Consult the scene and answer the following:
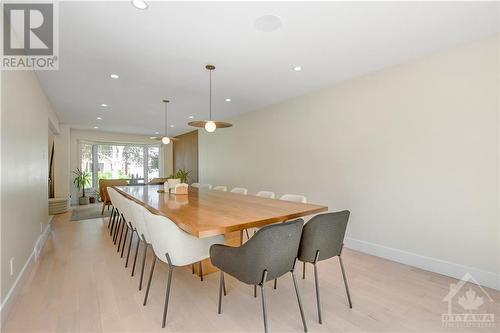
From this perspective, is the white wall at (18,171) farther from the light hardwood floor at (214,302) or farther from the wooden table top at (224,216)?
the wooden table top at (224,216)

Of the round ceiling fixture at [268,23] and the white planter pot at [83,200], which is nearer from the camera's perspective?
the round ceiling fixture at [268,23]

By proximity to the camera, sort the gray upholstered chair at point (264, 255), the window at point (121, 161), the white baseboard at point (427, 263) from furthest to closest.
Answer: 1. the window at point (121, 161)
2. the white baseboard at point (427, 263)
3. the gray upholstered chair at point (264, 255)

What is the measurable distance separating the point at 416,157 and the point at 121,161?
9131mm

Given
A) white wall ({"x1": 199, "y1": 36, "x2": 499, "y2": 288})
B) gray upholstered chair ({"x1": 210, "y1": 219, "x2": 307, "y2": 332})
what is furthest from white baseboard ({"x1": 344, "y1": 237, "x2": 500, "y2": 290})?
gray upholstered chair ({"x1": 210, "y1": 219, "x2": 307, "y2": 332})

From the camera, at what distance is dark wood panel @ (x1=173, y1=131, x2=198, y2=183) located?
7.61m

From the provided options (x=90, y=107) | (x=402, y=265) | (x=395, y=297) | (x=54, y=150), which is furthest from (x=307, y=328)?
(x=54, y=150)

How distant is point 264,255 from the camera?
1.46 meters

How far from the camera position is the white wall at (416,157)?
2.29 m

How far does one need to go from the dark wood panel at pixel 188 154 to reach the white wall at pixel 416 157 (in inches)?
169

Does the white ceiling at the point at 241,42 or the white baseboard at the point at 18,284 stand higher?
the white ceiling at the point at 241,42

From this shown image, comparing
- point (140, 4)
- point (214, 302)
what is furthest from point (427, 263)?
point (140, 4)

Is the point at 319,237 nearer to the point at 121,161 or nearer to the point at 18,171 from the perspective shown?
the point at 18,171

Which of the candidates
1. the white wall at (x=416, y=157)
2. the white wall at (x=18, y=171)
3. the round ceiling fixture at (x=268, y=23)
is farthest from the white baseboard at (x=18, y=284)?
the white wall at (x=416, y=157)

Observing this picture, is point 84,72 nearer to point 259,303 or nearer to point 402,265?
point 259,303
